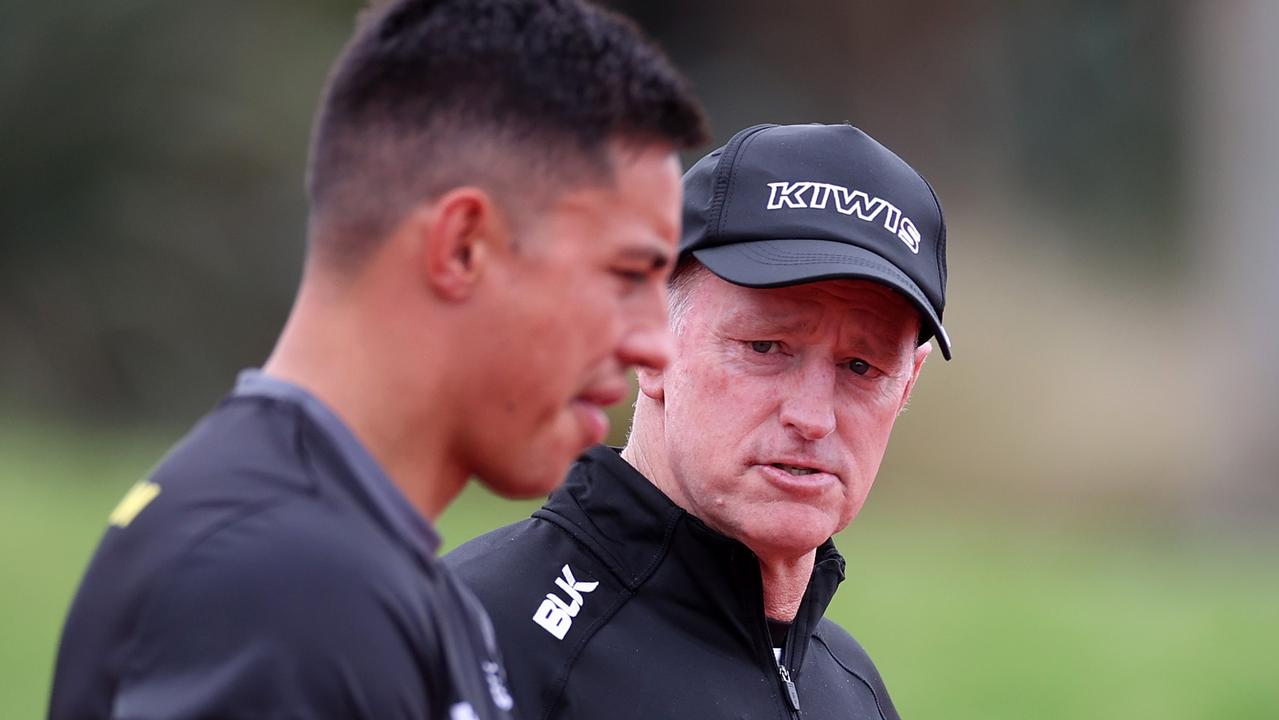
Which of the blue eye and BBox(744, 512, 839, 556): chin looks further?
BBox(744, 512, 839, 556): chin

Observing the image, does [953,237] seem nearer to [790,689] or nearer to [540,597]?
[790,689]

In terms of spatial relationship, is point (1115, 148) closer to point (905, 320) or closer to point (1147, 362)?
point (1147, 362)

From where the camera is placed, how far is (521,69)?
1805 mm

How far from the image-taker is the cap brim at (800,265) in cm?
258

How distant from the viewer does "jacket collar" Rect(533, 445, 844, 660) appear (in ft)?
8.56

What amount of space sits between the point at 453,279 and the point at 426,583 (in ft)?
0.99

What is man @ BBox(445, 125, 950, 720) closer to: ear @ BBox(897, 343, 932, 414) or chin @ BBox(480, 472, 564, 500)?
ear @ BBox(897, 343, 932, 414)

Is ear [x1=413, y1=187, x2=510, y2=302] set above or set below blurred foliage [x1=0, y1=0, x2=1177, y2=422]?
below

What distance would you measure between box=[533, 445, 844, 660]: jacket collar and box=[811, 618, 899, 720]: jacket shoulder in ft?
1.04

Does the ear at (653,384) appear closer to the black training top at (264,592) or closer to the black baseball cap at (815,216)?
the black baseball cap at (815,216)

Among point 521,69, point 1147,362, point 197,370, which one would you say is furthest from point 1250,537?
point 521,69

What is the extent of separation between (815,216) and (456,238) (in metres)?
1.08

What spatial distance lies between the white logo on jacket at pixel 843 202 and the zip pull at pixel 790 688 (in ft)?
2.28

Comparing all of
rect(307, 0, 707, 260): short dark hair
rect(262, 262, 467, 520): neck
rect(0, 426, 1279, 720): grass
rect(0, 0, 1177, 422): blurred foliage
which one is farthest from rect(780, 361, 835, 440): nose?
rect(0, 0, 1177, 422): blurred foliage
